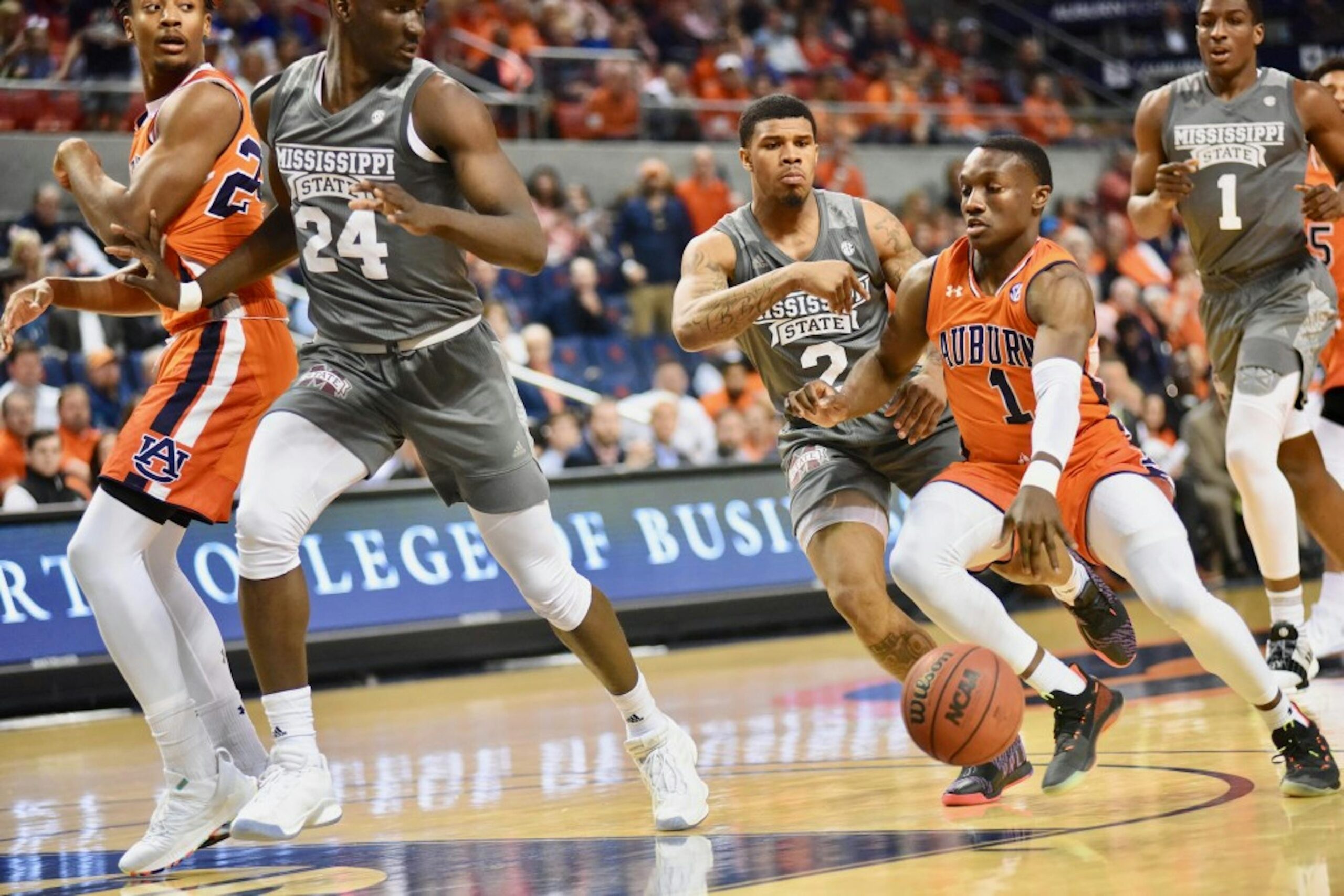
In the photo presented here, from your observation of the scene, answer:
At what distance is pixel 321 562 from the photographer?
10391 mm

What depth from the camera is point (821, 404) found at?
5656 mm

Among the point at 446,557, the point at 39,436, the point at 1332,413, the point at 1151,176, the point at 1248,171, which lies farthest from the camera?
the point at 446,557

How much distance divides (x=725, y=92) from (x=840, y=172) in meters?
1.81

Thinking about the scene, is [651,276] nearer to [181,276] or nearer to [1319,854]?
[181,276]

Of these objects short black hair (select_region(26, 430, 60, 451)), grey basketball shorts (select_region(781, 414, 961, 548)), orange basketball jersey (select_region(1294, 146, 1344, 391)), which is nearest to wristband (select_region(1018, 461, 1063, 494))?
grey basketball shorts (select_region(781, 414, 961, 548))

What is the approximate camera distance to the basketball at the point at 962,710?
5.01m

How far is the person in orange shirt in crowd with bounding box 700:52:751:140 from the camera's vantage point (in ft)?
58.4

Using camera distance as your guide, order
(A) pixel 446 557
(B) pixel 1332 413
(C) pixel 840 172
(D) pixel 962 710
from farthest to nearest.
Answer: (C) pixel 840 172
(A) pixel 446 557
(B) pixel 1332 413
(D) pixel 962 710

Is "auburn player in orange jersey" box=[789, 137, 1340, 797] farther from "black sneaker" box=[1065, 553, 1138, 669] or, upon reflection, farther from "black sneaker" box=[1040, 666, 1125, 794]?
"black sneaker" box=[1065, 553, 1138, 669]

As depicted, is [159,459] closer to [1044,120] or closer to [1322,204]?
[1322,204]

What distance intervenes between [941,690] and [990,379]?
1063 mm

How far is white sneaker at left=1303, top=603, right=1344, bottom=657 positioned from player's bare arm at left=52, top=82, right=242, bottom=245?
5.15 m

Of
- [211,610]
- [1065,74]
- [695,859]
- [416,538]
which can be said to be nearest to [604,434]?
[416,538]

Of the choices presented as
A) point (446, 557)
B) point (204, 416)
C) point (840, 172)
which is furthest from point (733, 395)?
point (204, 416)
